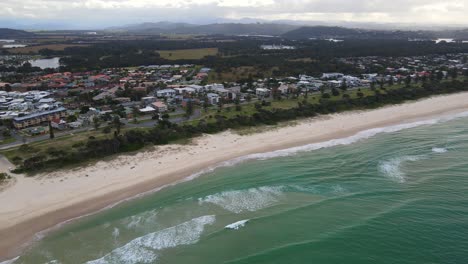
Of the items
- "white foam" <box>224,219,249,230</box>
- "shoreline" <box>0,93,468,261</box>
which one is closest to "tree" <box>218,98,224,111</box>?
"shoreline" <box>0,93,468,261</box>

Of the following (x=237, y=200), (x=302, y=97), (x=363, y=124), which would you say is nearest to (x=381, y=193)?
(x=237, y=200)

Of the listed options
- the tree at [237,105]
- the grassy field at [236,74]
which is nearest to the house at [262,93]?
the tree at [237,105]

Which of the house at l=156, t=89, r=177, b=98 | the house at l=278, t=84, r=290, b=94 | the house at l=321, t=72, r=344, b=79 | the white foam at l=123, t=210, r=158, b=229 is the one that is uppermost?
the house at l=321, t=72, r=344, b=79

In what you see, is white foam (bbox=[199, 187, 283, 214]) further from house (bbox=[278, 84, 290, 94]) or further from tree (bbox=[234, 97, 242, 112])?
house (bbox=[278, 84, 290, 94])

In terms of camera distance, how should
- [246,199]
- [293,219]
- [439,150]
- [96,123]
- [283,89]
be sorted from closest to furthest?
[293,219] → [246,199] → [439,150] → [96,123] → [283,89]

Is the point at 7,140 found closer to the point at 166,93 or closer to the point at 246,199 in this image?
the point at 166,93

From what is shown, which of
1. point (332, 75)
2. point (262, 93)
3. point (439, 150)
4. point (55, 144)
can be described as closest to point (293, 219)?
point (439, 150)
